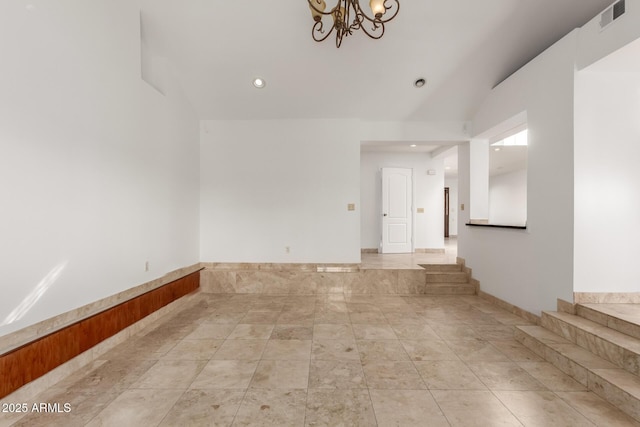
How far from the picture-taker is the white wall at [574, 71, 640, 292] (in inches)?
109

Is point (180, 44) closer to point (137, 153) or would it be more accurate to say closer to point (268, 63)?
point (268, 63)

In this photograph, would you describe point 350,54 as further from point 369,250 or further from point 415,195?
point 369,250

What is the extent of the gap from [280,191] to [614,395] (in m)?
4.43

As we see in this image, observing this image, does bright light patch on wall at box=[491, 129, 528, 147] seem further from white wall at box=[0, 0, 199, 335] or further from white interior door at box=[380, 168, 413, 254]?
white wall at box=[0, 0, 199, 335]

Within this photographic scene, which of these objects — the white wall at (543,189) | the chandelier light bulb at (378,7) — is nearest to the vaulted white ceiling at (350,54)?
the white wall at (543,189)

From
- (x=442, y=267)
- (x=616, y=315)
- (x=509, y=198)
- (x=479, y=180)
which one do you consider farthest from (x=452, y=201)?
(x=616, y=315)

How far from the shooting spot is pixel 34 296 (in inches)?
82.7

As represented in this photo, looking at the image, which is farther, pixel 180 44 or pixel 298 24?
pixel 180 44

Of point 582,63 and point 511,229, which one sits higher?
point 582,63

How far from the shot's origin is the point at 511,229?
372 cm

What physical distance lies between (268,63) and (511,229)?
4077mm

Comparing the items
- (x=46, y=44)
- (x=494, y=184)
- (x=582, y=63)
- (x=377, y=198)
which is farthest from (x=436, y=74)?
(x=494, y=184)

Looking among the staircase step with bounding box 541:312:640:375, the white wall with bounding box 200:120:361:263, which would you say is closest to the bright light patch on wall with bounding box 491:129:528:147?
the white wall with bounding box 200:120:361:263

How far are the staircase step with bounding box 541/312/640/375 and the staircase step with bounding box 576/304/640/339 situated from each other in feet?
0.14
